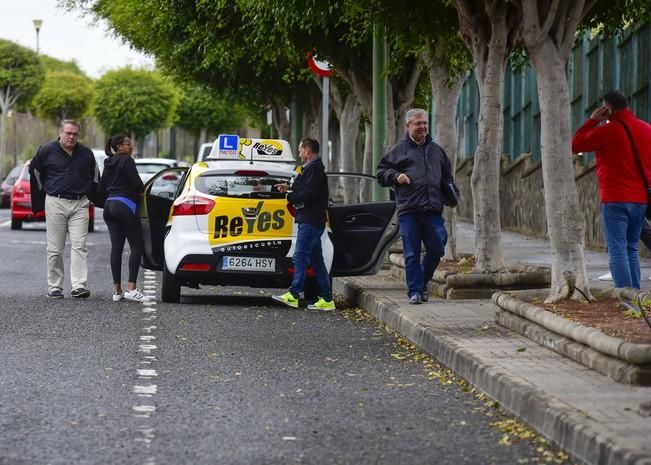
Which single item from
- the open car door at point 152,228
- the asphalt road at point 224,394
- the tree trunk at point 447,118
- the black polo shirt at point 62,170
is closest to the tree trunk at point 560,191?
the asphalt road at point 224,394

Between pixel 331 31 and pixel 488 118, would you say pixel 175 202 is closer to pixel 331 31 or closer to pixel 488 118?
pixel 488 118

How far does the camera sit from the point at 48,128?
80.9 metres

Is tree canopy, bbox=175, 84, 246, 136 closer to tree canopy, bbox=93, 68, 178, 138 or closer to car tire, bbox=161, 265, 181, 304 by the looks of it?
tree canopy, bbox=93, 68, 178, 138

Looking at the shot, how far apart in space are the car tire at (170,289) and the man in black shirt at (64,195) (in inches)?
35.4

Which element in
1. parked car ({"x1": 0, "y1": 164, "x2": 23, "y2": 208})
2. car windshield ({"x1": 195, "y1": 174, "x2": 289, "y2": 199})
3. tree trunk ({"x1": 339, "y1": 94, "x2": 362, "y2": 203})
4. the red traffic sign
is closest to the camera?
car windshield ({"x1": 195, "y1": 174, "x2": 289, "y2": 199})

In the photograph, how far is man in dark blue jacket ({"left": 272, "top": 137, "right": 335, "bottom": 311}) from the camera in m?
13.7

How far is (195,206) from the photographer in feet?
46.0

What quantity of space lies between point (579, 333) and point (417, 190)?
4.36 meters

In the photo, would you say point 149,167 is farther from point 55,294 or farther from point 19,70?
point 19,70

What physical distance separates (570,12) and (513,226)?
18.9 m

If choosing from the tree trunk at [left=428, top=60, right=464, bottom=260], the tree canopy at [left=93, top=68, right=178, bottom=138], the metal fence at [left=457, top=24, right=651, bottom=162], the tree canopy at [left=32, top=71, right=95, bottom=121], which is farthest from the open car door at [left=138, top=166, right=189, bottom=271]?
the tree canopy at [left=32, top=71, right=95, bottom=121]

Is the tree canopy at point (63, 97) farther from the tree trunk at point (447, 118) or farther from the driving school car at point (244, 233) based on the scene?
the driving school car at point (244, 233)

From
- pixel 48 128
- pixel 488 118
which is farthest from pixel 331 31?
pixel 48 128

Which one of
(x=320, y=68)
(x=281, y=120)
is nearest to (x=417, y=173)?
(x=320, y=68)
